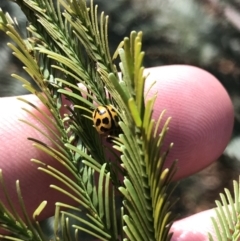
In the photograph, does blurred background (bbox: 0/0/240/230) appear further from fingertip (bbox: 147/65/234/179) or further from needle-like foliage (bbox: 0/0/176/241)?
needle-like foliage (bbox: 0/0/176/241)

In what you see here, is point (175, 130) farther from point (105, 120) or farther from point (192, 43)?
point (192, 43)

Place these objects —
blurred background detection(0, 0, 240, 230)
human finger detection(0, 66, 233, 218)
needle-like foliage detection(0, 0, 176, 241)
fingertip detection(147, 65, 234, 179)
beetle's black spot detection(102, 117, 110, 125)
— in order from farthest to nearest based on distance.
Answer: blurred background detection(0, 0, 240, 230)
fingertip detection(147, 65, 234, 179)
human finger detection(0, 66, 233, 218)
beetle's black spot detection(102, 117, 110, 125)
needle-like foliage detection(0, 0, 176, 241)

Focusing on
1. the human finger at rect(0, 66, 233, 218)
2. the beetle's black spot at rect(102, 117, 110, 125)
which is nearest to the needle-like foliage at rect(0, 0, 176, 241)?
the beetle's black spot at rect(102, 117, 110, 125)

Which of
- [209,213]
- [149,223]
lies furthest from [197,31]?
[149,223]

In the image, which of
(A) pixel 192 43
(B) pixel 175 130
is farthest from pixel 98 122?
(A) pixel 192 43

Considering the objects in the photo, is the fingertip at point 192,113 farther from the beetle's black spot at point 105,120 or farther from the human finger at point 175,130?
the beetle's black spot at point 105,120

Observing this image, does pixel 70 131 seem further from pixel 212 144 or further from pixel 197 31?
pixel 197 31
